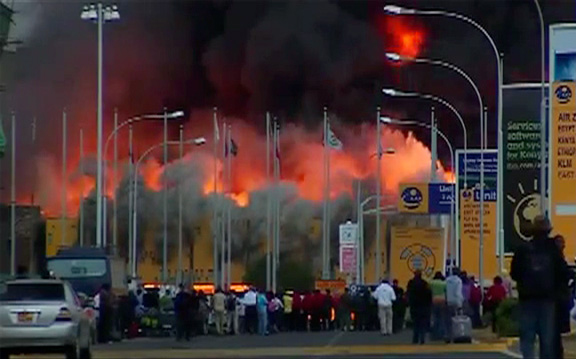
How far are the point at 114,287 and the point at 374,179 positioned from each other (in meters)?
41.0

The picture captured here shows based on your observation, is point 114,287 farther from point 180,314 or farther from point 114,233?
point 114,233

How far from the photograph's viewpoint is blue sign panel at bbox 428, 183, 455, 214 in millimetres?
64125

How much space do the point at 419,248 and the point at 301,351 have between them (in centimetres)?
2539

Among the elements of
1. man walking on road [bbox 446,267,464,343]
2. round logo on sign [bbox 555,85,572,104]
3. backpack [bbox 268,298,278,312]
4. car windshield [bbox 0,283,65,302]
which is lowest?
backpack [bbox 268,298,278,312]

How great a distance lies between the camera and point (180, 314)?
45.1 meters

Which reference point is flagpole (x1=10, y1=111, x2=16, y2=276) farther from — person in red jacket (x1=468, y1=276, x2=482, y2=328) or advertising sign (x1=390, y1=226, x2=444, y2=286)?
person in red jacket (x1=468, y1=276, x2=482, y2=328)

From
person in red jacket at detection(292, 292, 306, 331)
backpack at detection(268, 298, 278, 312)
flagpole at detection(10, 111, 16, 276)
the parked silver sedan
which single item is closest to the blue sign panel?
person in red jacket at detection(292, 292, 306, 331)

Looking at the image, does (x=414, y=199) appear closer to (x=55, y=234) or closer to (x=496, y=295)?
(x=55, y=234)

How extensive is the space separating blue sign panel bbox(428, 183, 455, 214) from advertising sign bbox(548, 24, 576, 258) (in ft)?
80.1

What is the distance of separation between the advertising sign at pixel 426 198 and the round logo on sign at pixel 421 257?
13.1ft

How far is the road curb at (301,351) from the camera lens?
108ft

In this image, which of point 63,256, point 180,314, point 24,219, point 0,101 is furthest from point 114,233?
point 180,314

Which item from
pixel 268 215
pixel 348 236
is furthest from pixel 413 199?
pixel 268 215

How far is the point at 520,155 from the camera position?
4531cm
